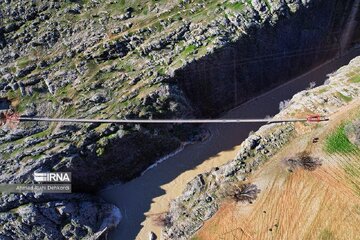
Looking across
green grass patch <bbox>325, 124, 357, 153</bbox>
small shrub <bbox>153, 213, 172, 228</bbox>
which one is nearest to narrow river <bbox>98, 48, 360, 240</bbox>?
small shrub <bbox>153, 213, 172, 228</bbox>

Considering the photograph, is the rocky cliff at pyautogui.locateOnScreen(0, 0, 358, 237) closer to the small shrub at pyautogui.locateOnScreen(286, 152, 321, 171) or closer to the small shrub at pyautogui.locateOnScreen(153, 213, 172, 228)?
the small shrub at pyautogui.locateOnScreen(153, 213, 172, 228)

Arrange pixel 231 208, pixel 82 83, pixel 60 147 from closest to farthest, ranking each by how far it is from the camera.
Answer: pixel 231 208 < pixel 60 147 < pixel 82 83

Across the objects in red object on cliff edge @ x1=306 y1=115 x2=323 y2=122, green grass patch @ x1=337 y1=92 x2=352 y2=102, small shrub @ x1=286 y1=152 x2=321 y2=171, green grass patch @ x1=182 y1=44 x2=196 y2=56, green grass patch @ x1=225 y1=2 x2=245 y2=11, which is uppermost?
green grass patch @ x1=225 y1=2 x2=245 y2=11

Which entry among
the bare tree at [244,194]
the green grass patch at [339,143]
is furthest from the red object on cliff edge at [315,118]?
the bare tree at [244,194]

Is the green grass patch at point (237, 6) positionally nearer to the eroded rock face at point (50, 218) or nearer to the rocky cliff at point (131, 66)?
the rocky cliff at point (131, 66)

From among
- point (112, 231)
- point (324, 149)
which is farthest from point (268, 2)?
point (112, 231)

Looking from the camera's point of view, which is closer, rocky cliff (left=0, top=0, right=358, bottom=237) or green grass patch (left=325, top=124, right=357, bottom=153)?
green grass patch (left=325, top=124, right=357, bottom=153)

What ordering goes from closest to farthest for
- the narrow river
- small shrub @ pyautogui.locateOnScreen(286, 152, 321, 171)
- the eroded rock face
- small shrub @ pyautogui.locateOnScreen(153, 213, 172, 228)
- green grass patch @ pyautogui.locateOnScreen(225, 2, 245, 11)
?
small shrub @ pyautogui.locateOnScreen(286, 152, 321, 171)
the eroded rock face
small shrub @ pyautogui.locateOnScreen(153, 213, 172, 228)
the narrow river
green grass patch @ pyautogui.locateOnScreen(225, 2, 245, 11)

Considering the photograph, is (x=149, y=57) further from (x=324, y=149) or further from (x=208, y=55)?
(x=324, y=149)
